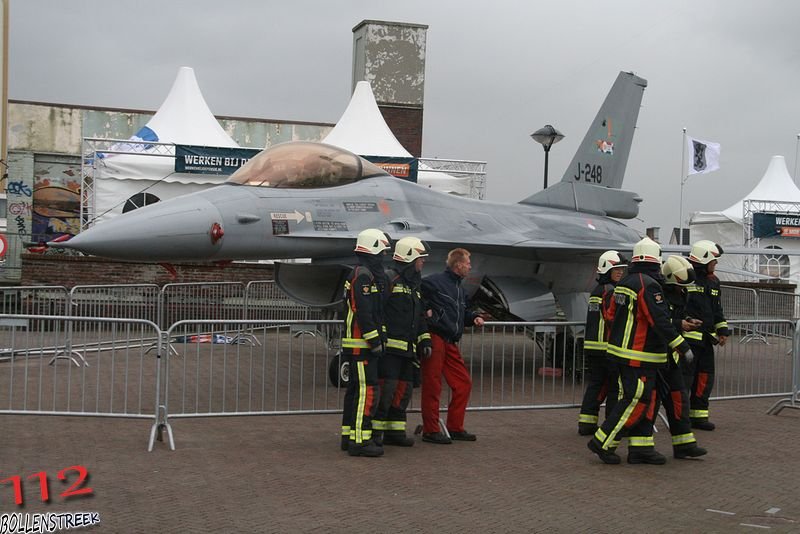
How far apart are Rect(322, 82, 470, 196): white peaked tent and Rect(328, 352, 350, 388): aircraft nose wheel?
44.8 feet

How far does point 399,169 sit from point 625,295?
16398mm

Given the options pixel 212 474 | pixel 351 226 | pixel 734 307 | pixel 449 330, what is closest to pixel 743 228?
pixel 734 307

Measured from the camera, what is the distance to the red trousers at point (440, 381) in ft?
28.0

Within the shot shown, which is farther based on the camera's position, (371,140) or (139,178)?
(371,140)

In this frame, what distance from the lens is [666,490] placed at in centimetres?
697

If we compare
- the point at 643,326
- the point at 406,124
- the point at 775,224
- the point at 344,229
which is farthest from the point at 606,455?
the point at 406,124

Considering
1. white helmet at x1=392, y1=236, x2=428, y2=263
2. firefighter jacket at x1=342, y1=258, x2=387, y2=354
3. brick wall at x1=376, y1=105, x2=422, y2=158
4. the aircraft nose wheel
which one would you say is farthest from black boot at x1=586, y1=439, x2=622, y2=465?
brick wall at x1=376, y1=105, x2=422, y2=158

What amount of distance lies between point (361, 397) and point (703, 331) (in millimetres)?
3852

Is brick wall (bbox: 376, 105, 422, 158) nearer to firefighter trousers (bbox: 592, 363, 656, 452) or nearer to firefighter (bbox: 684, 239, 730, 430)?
firefighter (bbox: 684, 239, 730, 430)

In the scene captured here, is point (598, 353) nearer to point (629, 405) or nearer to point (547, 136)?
point (629, 405)

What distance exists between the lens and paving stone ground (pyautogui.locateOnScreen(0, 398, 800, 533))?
5891 millimetres

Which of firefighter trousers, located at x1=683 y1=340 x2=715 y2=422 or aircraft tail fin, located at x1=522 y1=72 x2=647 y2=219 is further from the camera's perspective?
aircraft tail fin, located at x1=522 y1=72 x2=647 y2=219

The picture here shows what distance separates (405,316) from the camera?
8180mm

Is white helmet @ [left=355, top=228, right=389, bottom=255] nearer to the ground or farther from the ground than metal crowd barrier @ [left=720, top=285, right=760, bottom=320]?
farther from the ground
